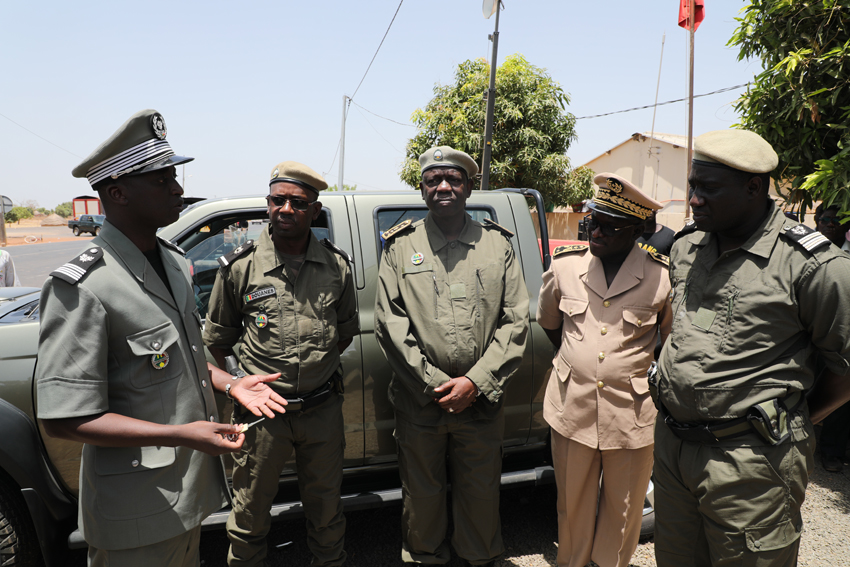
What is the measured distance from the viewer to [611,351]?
2.48 m

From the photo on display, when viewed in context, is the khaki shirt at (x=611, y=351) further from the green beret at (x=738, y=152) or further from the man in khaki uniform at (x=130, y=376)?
the man in khaki uniform at (x=130, y=376)

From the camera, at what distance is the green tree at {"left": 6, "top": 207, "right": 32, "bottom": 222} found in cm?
5841

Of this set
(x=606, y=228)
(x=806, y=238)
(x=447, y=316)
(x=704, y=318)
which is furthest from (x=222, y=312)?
(x=806, y=238)

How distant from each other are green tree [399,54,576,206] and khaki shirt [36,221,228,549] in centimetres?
1218

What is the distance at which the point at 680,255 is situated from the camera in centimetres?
220

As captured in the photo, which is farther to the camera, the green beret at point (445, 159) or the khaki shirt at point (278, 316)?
the green beret at point (445, 159)

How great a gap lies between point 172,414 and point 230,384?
45 cm

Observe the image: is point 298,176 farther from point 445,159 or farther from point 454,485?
point 454,485

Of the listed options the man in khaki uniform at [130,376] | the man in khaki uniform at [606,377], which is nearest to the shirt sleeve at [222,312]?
the man in khaki uniform at [130,376]

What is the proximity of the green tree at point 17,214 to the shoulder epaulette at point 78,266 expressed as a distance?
229 feet

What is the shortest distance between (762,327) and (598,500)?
4.34 ft

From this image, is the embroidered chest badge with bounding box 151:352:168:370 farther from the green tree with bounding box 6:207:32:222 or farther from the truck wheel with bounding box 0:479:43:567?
the green tree with bounding box 6:207:32:222

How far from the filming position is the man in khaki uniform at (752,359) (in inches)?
69.5

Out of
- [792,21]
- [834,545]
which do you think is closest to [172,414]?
[834,545]
